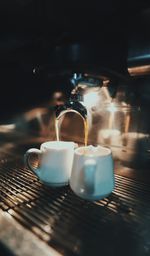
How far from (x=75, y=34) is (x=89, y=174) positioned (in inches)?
13.9

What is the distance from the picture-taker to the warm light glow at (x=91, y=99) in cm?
76

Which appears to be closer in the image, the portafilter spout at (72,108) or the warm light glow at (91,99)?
the portafilter spout at (72,108)

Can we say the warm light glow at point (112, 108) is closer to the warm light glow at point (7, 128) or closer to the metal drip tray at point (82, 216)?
the metal drip tray at point (82, 216)

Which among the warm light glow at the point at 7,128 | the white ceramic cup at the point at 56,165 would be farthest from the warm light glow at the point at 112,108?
the warm light glow at the point at 7,128

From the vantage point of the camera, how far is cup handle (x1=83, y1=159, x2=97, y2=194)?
0.39 meters

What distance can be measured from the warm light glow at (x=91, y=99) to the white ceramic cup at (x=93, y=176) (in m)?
0.34

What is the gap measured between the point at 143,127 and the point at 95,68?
218 millimetres

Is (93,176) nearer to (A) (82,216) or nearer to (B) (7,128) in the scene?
(A) (82,216)

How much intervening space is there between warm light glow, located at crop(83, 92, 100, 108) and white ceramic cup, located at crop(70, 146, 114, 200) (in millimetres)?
337

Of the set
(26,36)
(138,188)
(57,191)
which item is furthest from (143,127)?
(26,36)

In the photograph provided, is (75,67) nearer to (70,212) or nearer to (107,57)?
(107,57)

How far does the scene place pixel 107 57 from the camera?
1.79ft

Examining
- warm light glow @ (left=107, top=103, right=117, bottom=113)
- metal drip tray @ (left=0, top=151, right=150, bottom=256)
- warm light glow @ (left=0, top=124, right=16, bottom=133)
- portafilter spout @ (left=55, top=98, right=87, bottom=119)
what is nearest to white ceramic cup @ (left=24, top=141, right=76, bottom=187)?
metal drip tray @ (left=0, top=151, right=150, bottom=256)

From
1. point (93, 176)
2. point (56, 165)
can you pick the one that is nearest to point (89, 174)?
point (93, 176)
